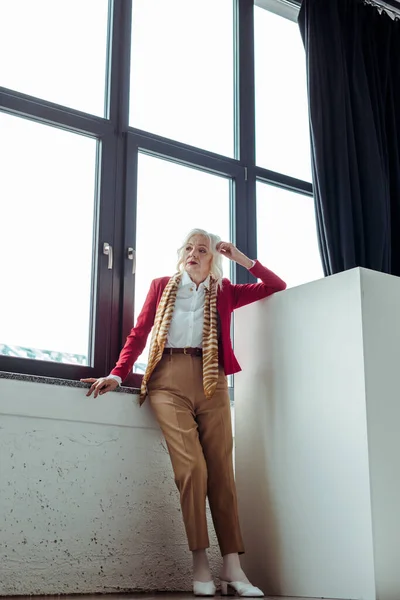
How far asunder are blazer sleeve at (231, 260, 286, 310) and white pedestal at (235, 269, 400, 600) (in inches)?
2.6

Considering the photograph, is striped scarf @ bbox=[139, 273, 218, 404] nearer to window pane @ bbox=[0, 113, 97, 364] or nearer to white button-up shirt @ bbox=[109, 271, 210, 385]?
white button-up shirt @ bbox=[109, 271, 210, 385]

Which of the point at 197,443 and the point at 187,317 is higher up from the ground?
the point at 187,317

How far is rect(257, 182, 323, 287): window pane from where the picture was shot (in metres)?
3.85

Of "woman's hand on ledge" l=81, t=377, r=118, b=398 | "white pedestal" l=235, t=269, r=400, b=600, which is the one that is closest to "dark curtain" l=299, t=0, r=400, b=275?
"white pedestal" l=235, t=269, r=400, b=600

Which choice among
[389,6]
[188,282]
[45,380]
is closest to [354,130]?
[389,6]

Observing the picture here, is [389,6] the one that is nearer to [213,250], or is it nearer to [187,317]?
[213,250]

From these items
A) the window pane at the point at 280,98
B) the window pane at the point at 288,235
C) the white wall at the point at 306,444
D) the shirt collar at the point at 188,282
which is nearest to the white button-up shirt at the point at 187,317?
the shirt collar at the point at 188,282

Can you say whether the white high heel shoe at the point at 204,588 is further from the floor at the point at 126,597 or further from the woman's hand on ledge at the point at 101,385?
the woman's hand on ledge at the point at 101,385

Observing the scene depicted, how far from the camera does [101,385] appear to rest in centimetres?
280

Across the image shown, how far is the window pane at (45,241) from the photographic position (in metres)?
3.05

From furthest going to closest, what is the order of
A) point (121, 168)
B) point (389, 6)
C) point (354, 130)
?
point (389, 6)
point (354, 130)
point (121, 168)

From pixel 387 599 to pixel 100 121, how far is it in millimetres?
2297

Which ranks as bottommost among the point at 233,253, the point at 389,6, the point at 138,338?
the point at 138,338

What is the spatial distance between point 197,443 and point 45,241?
1.08 metres
